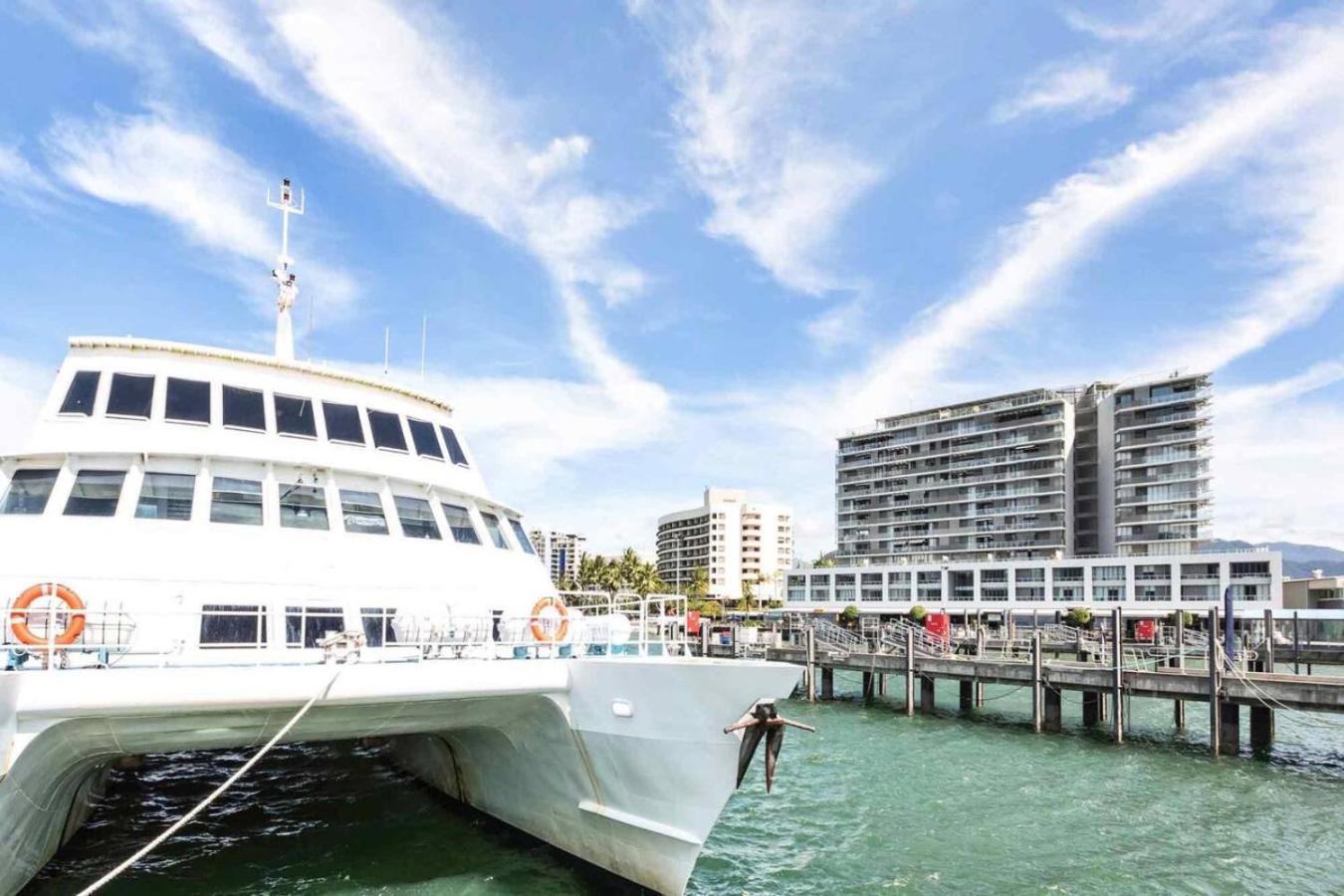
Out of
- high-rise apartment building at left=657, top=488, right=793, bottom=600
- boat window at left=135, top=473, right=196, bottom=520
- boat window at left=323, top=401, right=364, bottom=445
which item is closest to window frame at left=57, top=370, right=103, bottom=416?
boat window at left=135, top=473, right=196, bottom=520

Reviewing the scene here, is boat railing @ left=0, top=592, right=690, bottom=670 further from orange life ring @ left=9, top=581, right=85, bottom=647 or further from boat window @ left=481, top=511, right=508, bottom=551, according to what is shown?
boat window @ left=481, top=511, right=508, bottom=551

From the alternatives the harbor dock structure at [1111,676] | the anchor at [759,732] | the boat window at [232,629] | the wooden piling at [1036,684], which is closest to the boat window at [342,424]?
the boat window at [232,629]

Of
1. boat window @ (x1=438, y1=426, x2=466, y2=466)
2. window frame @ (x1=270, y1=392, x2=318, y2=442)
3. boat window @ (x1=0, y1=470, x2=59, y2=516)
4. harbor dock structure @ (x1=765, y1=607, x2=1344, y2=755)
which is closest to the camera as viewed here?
boat window @ (x1=0, y1=470, x2=59, y2=516)

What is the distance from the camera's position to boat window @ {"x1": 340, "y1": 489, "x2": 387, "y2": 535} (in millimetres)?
11078

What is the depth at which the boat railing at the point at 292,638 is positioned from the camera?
753cm

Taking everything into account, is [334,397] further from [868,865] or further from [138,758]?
[868,865]

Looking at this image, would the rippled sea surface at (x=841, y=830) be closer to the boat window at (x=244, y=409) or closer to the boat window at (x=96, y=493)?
the boat window at (x=96, y=493)

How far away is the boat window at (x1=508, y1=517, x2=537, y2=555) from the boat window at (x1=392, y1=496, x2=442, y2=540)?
1.79m

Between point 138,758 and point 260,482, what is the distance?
8663 mm

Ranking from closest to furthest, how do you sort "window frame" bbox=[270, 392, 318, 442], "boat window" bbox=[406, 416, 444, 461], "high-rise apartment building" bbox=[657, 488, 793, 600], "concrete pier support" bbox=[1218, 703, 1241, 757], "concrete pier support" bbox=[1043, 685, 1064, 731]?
"window frame" bbox=[270, 392, 318, 442], "boat window" bbox=[406, 416, 444, 461], "concrete pier support" bbox=[1218, 703, 1241, 757], "concrete pier support" bbox=[1043, 685, 1064, 731], "high-rise apartment building" bbox=[657, 488, 793, 600]

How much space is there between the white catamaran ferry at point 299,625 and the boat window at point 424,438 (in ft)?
0.12

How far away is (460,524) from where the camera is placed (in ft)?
40.4

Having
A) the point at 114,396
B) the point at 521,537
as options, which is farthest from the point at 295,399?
the point at 521,537

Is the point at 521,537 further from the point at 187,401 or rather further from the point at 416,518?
the point at 187,401
